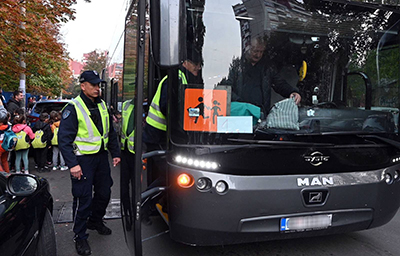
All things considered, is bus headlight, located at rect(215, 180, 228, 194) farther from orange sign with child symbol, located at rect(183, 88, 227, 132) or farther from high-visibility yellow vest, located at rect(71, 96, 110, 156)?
high-visibility yellow vest, located at rect(71, 96, 110, 156)

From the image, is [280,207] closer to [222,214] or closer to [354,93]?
[222,214]

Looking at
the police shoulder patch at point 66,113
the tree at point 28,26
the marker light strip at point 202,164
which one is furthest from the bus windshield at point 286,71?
the tree at point 28,26

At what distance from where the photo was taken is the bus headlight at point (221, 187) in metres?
2.70

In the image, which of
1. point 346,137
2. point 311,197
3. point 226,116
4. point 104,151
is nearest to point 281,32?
point 226,116

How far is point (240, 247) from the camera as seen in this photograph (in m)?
3.62

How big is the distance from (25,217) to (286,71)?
242cm

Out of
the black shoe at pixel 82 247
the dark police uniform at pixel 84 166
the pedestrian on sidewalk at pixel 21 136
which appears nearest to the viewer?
the dark police uniform at pixel 84 166

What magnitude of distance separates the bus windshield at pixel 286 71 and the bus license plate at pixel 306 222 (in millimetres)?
729

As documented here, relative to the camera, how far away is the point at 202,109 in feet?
8.99

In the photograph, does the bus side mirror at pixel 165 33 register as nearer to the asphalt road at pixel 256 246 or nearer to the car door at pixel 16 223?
the car door at pixel 16 223

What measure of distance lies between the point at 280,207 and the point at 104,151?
6.68 ft

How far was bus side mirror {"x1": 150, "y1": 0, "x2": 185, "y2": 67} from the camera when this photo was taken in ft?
7.34

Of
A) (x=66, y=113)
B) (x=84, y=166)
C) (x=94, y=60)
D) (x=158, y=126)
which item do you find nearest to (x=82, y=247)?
(x=84, y=166)

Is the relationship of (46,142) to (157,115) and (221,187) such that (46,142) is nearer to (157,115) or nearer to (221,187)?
(157,115)
